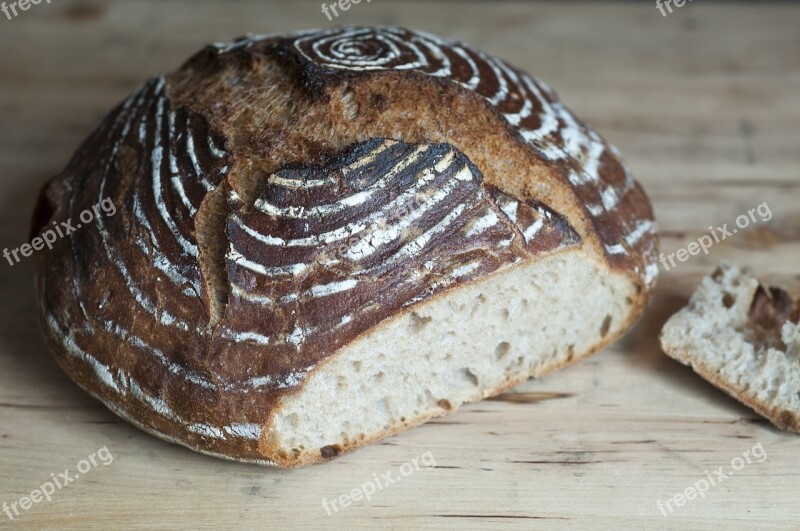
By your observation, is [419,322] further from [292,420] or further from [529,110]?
[529,110]

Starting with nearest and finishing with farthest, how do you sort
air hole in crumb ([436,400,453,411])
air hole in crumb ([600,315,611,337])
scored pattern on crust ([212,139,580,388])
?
scored pattern on crust ([212,139,580,388]) → air hole in crumb ([436,400,453,411]) → air hole in crumb ([600,315,611,337])

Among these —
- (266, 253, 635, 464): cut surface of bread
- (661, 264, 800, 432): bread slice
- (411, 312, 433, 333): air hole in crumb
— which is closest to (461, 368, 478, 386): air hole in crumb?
(266, 253, 635, 464): cut surface of bread

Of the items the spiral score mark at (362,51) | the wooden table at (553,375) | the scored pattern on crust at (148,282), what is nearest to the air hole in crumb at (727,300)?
the wooden table at (553,375)

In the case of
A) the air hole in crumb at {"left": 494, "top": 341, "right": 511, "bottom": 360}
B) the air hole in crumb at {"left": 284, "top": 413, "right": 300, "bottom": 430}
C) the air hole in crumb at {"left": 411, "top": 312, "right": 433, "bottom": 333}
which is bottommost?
the air hole in crumb at {"left": 494, "top": 341, "right": 511, "bottom": 360}

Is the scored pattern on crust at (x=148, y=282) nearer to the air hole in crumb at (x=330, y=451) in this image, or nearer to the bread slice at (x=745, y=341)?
the air hole in crumb at (x=330, y=451)

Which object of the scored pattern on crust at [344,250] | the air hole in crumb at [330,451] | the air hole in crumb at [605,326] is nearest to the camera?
the scored pattern on crust at [344,250]

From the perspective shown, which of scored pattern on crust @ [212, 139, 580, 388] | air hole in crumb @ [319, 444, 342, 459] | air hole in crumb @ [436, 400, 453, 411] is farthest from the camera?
air hole in crumb @ [436, 400, 453, 411]

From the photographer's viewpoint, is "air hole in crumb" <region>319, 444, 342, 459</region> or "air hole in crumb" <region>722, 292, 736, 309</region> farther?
"air hole in crumb" <region>722, 292, 736, 309</region>

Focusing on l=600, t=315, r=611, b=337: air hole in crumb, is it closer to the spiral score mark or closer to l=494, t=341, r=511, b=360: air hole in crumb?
l=494, t=341, r=511, b=360: air hole in crumb
